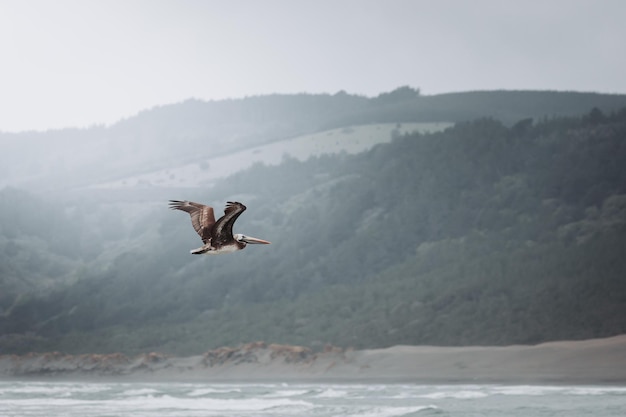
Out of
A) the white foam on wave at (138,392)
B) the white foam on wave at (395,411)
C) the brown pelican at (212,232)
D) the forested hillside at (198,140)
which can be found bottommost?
the white foam on wave at (138,392)

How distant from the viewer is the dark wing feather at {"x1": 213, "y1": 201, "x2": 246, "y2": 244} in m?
17.5

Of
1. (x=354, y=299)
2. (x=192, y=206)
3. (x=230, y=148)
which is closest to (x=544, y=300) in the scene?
(x=354, y=299)

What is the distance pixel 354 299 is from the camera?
3317 inches

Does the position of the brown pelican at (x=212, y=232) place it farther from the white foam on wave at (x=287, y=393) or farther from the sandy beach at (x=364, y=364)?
the sandy beach at (x=364, y=364)

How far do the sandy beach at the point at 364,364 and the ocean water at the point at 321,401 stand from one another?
15.1ft

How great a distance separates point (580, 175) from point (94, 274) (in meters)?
44.9

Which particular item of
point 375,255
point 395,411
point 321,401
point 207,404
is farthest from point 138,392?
point 375,255

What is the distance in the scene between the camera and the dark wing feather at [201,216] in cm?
1839

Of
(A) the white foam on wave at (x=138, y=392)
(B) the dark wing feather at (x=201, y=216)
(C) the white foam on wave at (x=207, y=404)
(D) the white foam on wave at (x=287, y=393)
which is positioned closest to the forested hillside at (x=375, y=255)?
(A) the white foam on wave at (x=138, y=392)

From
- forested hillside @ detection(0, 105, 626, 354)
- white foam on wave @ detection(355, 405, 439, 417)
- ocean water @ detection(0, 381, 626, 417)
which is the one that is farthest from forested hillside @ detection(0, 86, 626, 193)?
white foam on wave @ detection(355, 405, 439, 417)

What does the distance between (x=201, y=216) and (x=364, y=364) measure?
4844cm

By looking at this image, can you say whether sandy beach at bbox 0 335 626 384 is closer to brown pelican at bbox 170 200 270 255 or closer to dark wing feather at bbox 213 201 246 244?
brown pelican at bbox 170 200 270 255

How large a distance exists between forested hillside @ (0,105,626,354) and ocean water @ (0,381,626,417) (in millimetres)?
15614

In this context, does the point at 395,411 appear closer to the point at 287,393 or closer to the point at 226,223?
the point at 287,393
